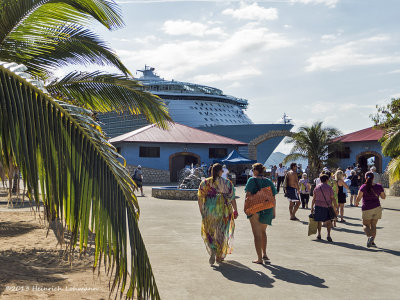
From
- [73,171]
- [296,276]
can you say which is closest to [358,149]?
[296,276]

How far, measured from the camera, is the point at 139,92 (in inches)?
301

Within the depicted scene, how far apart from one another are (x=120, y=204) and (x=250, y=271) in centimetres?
385

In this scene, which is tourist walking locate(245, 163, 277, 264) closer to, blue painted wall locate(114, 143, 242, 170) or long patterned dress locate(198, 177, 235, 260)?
long patterned dress locate(198, 177, 235, 260)

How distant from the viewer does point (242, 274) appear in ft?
19.0

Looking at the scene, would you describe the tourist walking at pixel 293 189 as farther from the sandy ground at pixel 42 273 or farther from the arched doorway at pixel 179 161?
the arched doorway at pixel 179 161

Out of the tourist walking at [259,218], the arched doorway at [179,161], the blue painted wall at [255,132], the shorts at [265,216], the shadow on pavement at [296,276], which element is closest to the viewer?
the shadow on pavement at [296,276]

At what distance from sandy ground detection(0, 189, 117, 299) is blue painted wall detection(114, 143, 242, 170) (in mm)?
23172

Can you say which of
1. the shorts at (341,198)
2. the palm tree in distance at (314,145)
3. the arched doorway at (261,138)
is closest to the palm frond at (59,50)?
the shorts at (341,198)

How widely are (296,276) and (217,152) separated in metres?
28.5

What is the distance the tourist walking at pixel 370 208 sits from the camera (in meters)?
7.87

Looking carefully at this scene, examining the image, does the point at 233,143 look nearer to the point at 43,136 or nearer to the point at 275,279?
the point at 275,279

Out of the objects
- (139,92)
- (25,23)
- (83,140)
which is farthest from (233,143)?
(83,140)

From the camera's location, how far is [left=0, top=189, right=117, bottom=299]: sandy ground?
15.9 ft

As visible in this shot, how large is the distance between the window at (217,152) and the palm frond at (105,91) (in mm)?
26076
